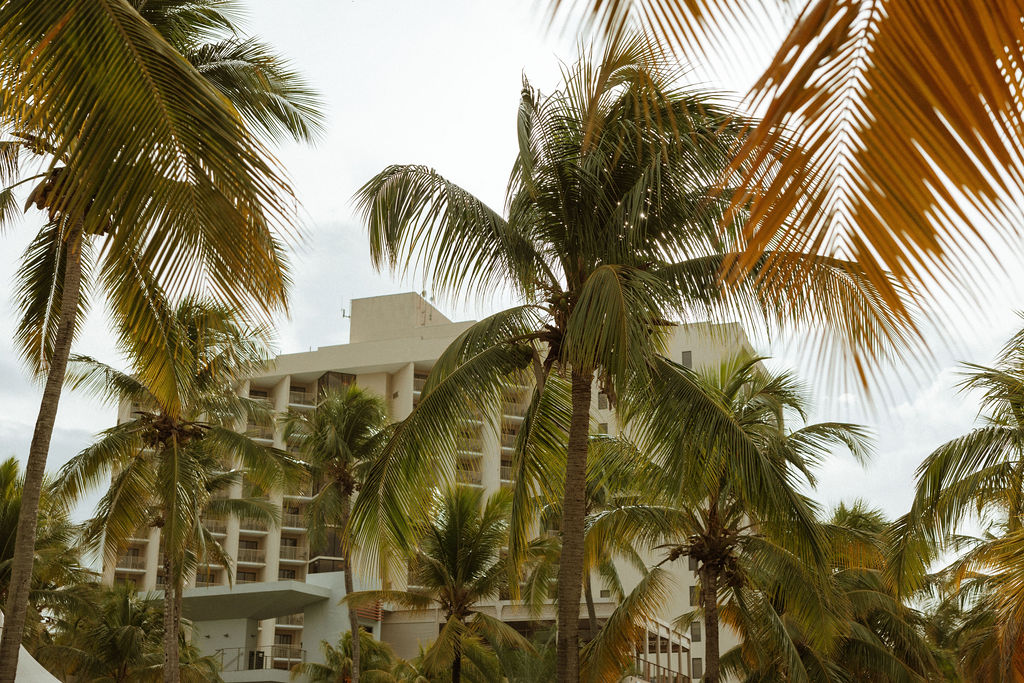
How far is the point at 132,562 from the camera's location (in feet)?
200

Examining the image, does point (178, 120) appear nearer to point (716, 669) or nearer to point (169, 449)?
point (716, 669)

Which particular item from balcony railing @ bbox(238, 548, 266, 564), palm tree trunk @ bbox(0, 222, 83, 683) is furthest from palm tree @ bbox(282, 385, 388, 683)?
balcony railing @ bbox(238, 548, 266, 564)

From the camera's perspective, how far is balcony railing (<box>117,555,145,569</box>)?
199ft

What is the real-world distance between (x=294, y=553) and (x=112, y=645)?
28344 millimetres

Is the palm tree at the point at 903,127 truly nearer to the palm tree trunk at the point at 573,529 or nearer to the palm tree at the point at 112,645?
the palm tree trunk at the point at 573,529

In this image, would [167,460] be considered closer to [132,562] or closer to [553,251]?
[553,251]

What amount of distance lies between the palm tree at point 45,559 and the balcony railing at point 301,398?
90.1 ft

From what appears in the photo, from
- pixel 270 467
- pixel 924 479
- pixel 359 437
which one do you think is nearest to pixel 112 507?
pixel 270 467

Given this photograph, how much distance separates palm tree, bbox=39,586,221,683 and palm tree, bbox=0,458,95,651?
2.09 feet

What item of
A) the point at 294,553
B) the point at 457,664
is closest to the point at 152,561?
the point at 294,553

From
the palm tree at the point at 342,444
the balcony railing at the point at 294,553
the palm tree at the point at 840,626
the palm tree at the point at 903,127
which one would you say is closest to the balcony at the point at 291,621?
the balcony railing at the point at 294,553

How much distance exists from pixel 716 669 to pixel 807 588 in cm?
341

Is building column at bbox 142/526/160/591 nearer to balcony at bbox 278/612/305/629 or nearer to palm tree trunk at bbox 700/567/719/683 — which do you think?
balcony at bbox 278/612/305/629

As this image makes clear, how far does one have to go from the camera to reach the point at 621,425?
12922 millimetres
